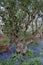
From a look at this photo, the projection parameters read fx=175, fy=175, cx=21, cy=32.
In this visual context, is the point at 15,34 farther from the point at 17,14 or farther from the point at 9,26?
the point at 17,14

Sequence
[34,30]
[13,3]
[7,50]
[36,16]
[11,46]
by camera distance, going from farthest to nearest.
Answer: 1. [7,50]
2. [11,46]
3. [34,30]
4. [36,16]
5. [13,3]

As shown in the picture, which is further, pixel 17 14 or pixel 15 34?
pixel 15 34

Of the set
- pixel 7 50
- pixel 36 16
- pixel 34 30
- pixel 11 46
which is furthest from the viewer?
pixel 7 50

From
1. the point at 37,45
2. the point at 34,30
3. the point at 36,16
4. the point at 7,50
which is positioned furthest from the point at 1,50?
the point at 36,16

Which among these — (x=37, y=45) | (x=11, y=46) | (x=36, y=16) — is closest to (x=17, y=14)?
(x=36, y=16)

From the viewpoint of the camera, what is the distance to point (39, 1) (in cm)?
330

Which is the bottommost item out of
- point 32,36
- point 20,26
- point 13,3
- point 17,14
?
point 32,36

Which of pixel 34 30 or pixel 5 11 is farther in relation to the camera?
pixel 34 30

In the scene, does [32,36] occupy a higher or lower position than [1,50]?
higher

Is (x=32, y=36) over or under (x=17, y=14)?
under

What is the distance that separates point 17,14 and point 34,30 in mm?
703

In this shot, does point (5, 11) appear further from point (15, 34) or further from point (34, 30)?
point (34, 30)

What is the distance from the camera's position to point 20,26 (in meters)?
3.81

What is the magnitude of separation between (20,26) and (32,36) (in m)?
0.40
